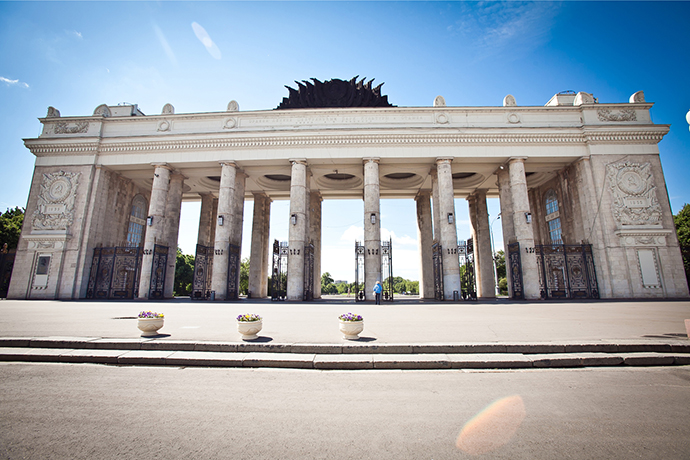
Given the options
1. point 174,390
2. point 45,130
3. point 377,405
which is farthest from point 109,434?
point 45,130

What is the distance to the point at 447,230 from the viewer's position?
21.3 meters

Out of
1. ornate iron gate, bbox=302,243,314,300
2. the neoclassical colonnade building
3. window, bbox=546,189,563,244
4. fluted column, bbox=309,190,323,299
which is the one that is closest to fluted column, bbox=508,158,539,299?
the neoclassical colonnade building

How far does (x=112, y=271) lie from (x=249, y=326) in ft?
Result: 73.5

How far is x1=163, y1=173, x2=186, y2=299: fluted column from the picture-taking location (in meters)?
23.8

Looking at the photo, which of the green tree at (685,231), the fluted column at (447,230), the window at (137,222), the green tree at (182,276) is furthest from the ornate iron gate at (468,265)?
the green tree at (182,276)

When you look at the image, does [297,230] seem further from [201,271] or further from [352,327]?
[352,327]

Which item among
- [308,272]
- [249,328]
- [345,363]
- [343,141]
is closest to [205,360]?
[249,328]

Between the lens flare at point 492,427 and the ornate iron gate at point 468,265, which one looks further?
the ornate iron gate at point 468,265

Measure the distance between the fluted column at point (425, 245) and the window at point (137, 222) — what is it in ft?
84.4

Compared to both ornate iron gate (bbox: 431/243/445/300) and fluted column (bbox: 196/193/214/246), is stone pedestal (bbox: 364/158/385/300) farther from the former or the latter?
fluted column (bbox: 196/193/214/246)

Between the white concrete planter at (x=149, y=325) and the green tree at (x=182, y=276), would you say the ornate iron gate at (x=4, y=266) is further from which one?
the white concrete planter at (x=149, y=325)

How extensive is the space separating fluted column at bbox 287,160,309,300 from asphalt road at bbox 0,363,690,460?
16040mm

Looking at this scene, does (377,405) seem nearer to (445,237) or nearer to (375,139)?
(445,237)

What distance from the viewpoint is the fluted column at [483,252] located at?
86.2 feet
